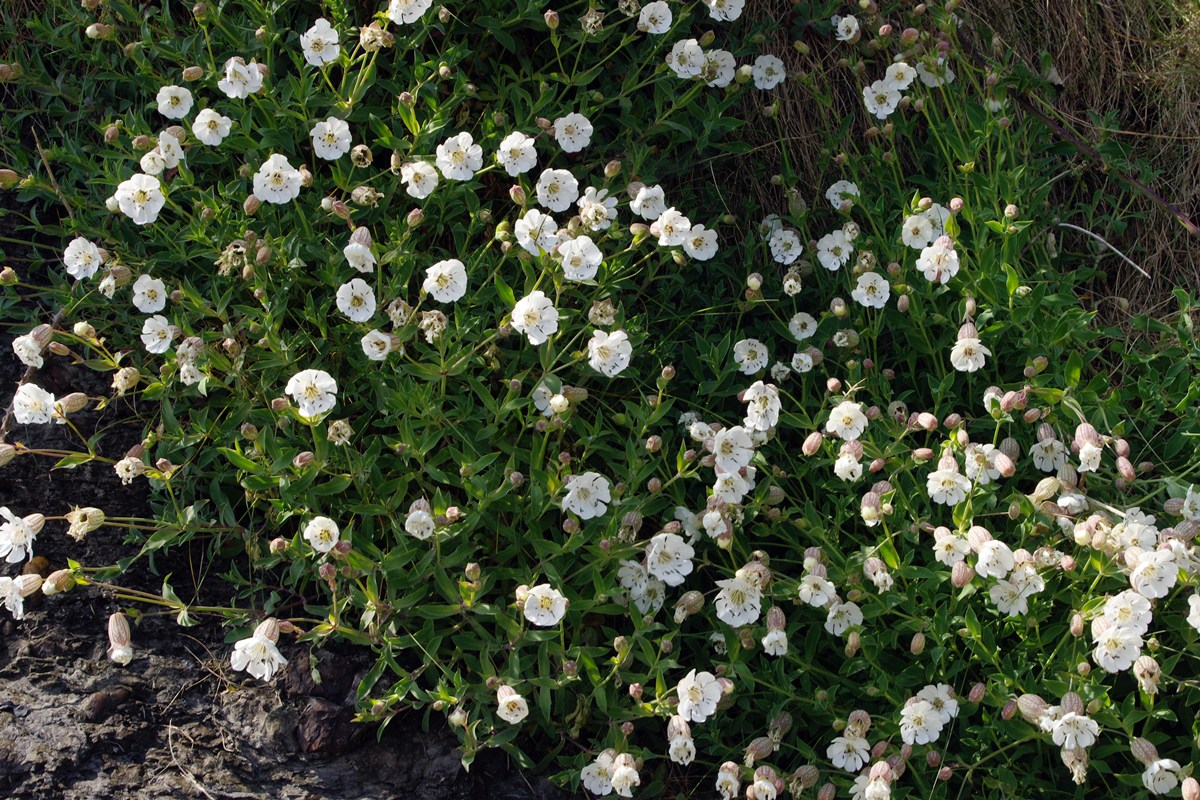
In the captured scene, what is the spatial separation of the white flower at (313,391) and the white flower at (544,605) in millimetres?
739

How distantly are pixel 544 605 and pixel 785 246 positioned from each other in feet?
5.22

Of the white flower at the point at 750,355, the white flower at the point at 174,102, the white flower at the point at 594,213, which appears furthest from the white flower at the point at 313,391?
the white flower at the point at 750,355

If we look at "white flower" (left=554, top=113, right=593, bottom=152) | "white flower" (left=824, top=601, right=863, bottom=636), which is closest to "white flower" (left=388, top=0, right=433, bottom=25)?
"white flower" (left=554, top=113, right=593, bottom=152)

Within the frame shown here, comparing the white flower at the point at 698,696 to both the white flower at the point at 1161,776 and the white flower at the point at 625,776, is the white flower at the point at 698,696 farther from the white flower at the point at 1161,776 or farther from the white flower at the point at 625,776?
the white flower at the point at 1161,776

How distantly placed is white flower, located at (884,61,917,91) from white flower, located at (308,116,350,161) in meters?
1.89

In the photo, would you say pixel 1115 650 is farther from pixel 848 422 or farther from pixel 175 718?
pixel 175 718

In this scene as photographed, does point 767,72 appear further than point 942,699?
Yes

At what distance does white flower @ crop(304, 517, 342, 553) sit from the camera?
2771mm

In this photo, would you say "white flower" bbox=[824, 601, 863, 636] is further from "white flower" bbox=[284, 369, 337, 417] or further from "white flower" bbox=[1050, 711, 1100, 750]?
"white flower" bbox=[284, 369, 337, 417]

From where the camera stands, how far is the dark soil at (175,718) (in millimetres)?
2787

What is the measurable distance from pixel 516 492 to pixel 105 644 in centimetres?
123

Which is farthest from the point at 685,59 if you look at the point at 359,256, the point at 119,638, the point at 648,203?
the point at 119,638

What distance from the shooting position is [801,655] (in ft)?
10.1

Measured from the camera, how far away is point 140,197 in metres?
3.09
